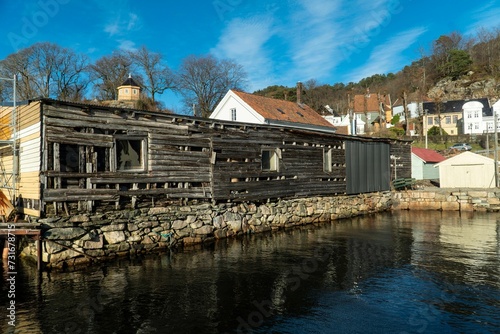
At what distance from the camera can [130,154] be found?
1312 centimetres

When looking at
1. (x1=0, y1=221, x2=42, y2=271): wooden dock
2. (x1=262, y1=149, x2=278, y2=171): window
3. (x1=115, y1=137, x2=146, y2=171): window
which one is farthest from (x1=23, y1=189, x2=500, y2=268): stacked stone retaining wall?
(x1=262, y1=149, x2=278, y2=171): window

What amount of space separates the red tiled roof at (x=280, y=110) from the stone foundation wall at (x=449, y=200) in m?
11.7

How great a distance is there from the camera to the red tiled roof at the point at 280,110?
30609 mm

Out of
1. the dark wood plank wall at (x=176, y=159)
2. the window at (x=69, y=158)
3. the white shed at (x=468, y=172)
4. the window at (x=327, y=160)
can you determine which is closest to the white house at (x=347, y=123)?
the white shed at (x=468, y=172)

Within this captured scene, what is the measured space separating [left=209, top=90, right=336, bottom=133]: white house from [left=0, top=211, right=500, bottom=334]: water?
17.8m

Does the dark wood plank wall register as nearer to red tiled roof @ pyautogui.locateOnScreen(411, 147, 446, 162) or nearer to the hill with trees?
red tiled roof @ pyautogui.locateOnScreen(411, 147, 446, 162)

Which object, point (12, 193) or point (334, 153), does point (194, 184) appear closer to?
point (12, 193)

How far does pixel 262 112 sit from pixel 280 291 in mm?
22924

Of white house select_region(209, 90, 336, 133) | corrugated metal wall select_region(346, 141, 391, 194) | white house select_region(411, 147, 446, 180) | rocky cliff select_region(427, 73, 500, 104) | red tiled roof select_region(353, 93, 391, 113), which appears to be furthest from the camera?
red tiled roof select_region(353, 93, 391, 113)

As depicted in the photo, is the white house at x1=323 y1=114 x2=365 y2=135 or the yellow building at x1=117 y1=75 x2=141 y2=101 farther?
the white house at x1=323 y1=114 x2=365 y2=135

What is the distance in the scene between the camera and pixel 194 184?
14703 mm

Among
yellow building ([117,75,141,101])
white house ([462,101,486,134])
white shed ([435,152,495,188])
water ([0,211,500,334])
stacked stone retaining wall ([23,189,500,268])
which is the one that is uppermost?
yellow building ([117,75,141,101])

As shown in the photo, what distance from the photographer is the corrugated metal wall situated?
22469mm

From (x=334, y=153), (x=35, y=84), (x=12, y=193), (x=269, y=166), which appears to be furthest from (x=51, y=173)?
(x=35, y=84)
